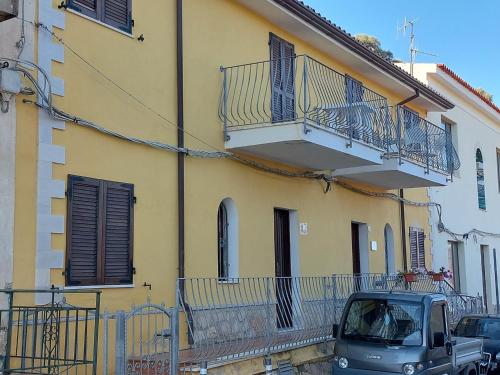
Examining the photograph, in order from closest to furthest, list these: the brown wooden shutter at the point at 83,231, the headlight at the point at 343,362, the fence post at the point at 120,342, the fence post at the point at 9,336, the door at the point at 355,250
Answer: the fence post at the point at 9,336, the fence post at the point at 120,342, the brown wooden shutter at the point at 83,231, the headlight at the point at 343,362, the door at the point at 355,250

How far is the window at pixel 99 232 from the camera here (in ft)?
28.5

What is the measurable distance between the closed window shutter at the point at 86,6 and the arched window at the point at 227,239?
3970mm

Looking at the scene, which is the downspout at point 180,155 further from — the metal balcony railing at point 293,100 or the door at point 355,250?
the door at point 355,250

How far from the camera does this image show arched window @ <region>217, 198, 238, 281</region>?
11.7m

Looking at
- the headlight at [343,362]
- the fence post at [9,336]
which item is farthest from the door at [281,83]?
the fence post at [9,336]

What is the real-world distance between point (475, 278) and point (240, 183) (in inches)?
543

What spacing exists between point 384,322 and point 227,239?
10.5 feet

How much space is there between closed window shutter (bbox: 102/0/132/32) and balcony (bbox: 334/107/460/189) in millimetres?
6708

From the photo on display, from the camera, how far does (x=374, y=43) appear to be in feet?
157

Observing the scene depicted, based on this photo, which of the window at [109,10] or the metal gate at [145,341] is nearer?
the metal gate at [145,341]

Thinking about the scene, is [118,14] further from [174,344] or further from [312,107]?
[312,107]

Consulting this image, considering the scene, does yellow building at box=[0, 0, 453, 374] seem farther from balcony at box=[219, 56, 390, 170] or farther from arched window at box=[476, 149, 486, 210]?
arched window at box=[476, 149, 486, 210]

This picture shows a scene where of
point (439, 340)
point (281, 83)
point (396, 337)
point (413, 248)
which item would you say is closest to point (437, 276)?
point (413, 248)

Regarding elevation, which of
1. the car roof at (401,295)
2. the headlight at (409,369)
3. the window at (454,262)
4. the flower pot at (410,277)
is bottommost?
the headlight at (409,369)
